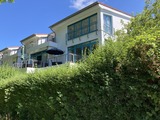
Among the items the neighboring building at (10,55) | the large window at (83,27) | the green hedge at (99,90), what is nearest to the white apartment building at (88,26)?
the large window at (83,27)

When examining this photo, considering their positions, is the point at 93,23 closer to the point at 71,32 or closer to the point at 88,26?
the point at 88,26

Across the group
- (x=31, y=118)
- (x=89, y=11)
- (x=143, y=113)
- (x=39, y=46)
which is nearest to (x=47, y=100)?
(x=31, y=118)

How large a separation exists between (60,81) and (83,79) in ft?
3.41

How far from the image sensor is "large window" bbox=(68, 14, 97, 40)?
25.5 metres

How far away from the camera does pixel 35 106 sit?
24.1 ft

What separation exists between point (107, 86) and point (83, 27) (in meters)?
22.9

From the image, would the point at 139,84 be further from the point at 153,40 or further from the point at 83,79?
the point at 83,79

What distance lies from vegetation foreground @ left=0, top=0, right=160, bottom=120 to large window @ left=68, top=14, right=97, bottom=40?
62.2 feet

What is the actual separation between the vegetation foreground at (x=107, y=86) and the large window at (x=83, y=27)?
18.9 metres

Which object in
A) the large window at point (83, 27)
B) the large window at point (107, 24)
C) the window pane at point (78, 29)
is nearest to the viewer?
the large window at point (107, 24)

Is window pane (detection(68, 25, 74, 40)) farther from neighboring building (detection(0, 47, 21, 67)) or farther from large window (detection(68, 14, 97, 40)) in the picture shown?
neighboring building (detection(0, 47, 21, 67))

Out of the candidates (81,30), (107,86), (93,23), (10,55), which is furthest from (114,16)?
(10,55)

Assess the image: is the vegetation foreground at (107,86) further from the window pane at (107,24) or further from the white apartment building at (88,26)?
the window pane at (107,24)

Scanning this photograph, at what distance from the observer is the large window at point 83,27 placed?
83.8 feet
